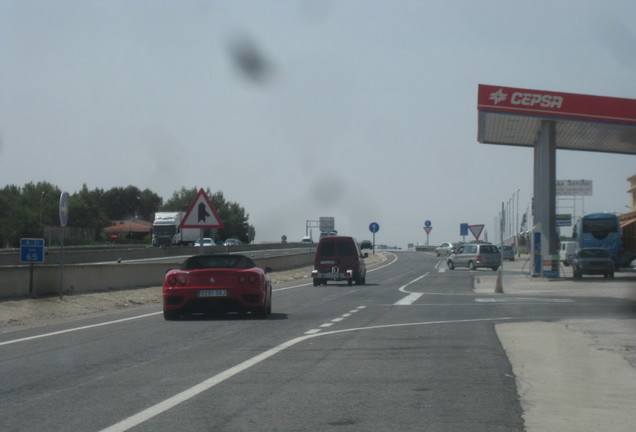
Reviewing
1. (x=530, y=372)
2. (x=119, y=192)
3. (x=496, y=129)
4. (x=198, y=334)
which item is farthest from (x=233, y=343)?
(x=119, y=192)

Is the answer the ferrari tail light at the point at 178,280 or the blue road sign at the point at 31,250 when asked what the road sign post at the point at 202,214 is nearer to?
the blue road sign at the point at 31,250

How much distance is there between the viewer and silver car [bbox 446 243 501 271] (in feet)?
189

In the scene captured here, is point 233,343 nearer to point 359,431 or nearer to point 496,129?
point 359,431

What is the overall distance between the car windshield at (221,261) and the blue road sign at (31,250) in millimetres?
3926

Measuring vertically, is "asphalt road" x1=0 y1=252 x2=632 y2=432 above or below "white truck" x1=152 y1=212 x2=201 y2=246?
below

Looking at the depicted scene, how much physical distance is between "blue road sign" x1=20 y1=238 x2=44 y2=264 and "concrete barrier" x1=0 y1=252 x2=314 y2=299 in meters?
0.68

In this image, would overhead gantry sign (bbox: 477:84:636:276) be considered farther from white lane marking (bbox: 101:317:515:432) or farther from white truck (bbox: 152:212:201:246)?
white truck (bbox: 152:212:201:246)

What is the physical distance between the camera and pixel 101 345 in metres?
13.4

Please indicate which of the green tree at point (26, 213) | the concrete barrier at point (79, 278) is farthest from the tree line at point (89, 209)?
the concrete barrier at point (79, 278)

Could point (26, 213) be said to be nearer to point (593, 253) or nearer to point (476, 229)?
point (476, 229)

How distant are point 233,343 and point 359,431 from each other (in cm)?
642

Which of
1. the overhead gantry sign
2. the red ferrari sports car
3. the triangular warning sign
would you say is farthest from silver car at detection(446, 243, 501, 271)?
the red ferrari sports car

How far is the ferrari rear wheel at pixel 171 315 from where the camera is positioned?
1781 centimetres

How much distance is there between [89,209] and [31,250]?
93287 millimetres
